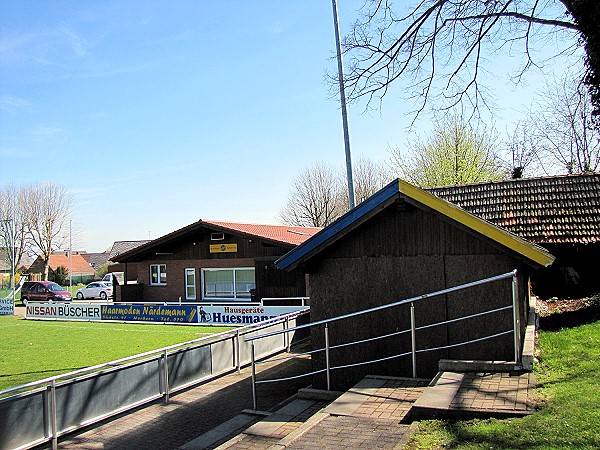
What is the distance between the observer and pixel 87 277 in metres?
76.6

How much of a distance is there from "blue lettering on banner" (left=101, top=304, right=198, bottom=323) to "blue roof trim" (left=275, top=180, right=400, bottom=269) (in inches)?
633

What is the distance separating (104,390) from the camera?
351 inches

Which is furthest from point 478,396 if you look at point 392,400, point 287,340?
point 287,340

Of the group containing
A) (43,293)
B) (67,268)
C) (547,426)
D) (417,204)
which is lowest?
(547,426)

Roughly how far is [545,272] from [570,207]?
240 centimetres

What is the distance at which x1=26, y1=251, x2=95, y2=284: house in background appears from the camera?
70.0 meters

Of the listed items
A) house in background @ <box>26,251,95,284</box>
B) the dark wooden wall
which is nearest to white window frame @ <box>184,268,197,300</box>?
the dark wooden wall

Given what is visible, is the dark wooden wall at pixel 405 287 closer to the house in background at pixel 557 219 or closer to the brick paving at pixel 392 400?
the brick paving at pixel 392 400

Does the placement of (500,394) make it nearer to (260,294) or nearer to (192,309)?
(192,309)

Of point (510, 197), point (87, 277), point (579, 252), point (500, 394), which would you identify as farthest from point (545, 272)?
point (87, 277)

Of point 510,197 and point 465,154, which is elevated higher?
point 465,154

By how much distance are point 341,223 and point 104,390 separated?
469 centimetres

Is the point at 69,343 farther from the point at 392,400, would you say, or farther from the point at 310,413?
the point at 392,400

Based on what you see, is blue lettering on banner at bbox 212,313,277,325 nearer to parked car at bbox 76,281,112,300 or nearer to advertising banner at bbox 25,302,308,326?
advertising banner at bbox 25,302,308,326
